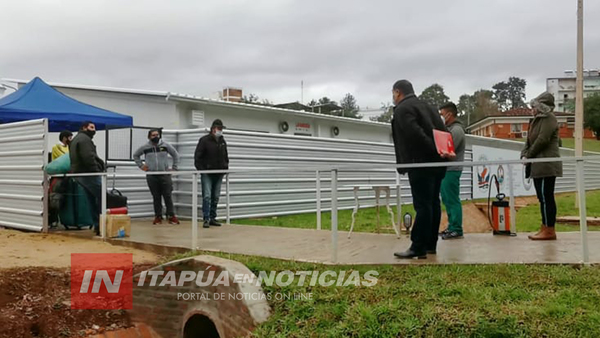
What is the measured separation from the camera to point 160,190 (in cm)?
998

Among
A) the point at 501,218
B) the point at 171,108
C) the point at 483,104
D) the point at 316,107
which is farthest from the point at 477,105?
the point at 501,218

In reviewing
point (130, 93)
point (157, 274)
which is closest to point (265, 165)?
point (130, 93)

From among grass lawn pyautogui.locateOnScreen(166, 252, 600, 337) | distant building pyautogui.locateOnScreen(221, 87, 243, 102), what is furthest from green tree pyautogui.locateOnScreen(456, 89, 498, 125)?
grass lawn pyautogui.locateOnScreen(166, 252, 600, 337)

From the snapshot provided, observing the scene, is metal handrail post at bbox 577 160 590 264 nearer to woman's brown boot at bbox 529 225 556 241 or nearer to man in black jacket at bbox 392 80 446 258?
man in black jacket at bbox 392 80 446 258

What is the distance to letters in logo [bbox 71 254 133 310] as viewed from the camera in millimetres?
5859

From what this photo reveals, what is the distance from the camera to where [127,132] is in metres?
11.6

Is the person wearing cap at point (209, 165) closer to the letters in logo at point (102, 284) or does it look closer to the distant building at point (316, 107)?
the letters in logo at point (102, 284)

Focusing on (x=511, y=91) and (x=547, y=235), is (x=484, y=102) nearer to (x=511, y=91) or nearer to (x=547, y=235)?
(x=511, y=91)

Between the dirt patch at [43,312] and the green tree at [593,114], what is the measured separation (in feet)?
192

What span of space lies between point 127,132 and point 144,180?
4.82 feet

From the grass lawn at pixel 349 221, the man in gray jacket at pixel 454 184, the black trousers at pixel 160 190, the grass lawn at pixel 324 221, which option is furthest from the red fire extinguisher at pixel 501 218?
the black trousers at pixel 160 190

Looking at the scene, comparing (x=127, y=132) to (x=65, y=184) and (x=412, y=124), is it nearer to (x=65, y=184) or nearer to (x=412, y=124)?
(x=65, y=184)

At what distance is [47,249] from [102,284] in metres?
1.97

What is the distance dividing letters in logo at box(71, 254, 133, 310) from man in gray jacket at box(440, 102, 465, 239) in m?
3.96
